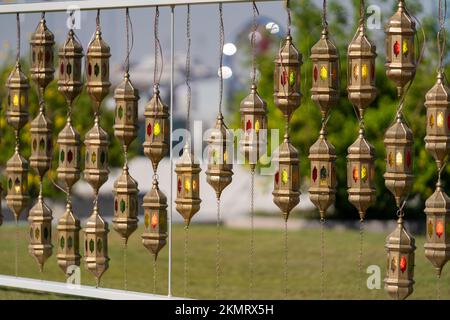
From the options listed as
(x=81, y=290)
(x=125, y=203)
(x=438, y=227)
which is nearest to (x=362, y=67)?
(x=438, y=227)

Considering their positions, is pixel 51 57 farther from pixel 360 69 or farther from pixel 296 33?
pixel 296 33

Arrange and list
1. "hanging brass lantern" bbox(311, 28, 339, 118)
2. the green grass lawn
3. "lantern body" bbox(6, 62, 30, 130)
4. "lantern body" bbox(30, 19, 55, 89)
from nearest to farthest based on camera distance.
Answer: "hanging brass lantern" bbox(311, 28, 339, 118) → "lantern body" bbox(30, 19, 55, 89) → "lantern body" bbox(6, 62, 30, 130) → the green grass lawn

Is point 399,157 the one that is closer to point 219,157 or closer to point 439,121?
point 439,121

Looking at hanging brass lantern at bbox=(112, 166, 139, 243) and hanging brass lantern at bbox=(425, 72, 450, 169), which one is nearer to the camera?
hanging brass lantern at bbox=(425, 72, 450, 169)

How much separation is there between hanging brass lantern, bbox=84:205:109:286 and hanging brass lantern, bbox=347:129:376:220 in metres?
1.35

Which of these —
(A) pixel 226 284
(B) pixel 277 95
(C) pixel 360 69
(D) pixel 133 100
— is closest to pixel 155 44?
(D) pixel 133 100

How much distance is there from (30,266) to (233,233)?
5113 mm

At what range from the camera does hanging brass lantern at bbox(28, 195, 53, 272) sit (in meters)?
5.50

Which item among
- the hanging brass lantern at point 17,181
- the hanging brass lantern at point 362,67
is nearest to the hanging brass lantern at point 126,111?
the hanging brass lantern at point 17,181

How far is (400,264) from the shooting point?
4473 millimetres

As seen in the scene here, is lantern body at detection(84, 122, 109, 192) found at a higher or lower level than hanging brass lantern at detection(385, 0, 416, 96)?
lower

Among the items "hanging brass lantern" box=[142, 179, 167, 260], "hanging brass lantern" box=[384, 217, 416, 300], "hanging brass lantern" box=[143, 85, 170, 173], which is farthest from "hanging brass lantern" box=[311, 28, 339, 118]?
"hanging brass lantern" box=[142, 179, 167, 260]

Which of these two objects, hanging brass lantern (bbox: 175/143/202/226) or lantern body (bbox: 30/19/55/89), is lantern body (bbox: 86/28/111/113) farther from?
hanging brass lantern (bbox: 175/143/202/226)

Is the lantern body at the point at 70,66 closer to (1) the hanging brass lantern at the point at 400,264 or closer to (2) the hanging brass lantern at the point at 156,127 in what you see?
(2) the hanging brass lantern at the point at 156,127
